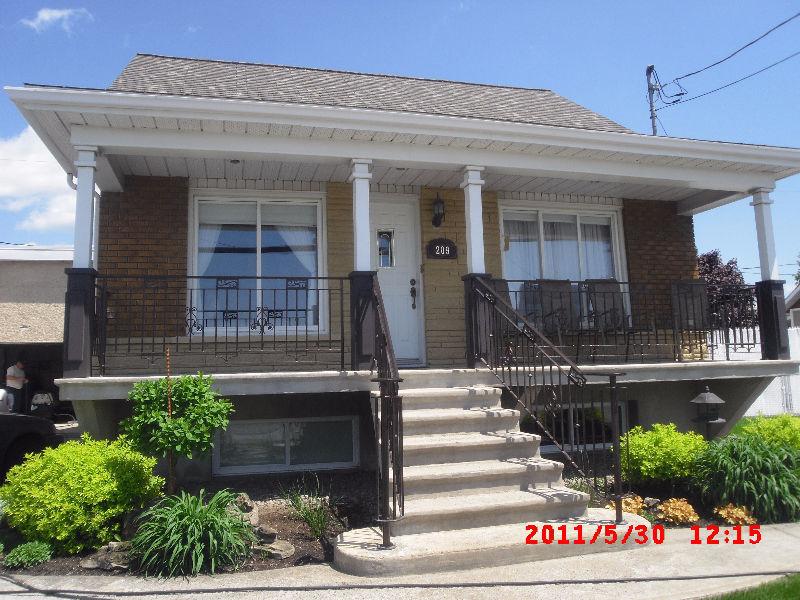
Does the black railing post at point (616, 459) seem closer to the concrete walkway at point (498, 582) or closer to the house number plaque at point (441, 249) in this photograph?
the concrete walkway at point (498, 582)

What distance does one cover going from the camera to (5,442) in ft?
23.2

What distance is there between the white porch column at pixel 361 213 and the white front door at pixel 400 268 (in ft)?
5.00

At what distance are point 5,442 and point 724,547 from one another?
713 cm

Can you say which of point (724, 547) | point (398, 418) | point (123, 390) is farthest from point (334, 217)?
point (724, 547)

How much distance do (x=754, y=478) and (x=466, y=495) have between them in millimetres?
2575

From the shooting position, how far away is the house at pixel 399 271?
572 cm

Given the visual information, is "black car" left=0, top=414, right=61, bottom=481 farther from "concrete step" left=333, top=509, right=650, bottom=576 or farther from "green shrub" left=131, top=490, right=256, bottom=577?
"concrete step" left=333, top=509, right=650, bottom=576

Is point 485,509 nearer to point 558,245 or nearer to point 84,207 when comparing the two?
point 84,207

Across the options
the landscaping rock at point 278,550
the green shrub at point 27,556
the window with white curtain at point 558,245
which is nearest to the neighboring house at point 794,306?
the window with white curtain at point 558,245

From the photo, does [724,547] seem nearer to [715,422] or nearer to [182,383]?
[715,422]

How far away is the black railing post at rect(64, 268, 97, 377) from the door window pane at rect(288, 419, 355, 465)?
2354 millimetres

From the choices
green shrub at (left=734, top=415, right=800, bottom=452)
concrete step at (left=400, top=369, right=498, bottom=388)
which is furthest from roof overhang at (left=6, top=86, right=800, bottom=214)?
green shrub at (left=734, top=415, right=800, bottom=452)

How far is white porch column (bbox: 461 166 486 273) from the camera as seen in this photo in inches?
278

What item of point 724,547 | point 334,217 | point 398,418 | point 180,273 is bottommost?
point 724,547
